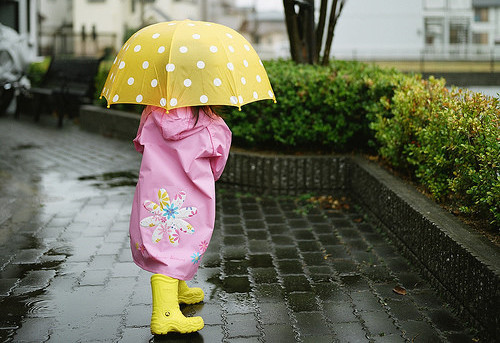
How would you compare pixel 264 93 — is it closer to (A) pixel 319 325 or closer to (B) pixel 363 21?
(A) pixel 319 325

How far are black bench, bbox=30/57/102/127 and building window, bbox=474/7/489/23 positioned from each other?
91.2 ft

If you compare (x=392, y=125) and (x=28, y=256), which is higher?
(x=392, y=125)

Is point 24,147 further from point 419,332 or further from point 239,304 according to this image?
point 419,332

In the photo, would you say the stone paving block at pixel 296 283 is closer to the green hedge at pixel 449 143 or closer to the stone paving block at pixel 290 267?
the stone paving block at pixel 290 267

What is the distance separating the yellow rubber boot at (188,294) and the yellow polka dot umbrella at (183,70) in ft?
4.12

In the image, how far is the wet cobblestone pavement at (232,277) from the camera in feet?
12.0

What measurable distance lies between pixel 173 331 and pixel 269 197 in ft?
11.1

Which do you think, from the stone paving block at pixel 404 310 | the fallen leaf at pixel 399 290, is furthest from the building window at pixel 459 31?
the stone paving block at pixel 404 310

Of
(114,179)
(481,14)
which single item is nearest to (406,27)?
(481,14)

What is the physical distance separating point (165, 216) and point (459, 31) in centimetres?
3212

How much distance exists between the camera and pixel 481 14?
35.8 metres

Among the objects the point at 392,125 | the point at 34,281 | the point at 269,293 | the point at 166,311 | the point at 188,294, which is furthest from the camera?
the point at 392,125

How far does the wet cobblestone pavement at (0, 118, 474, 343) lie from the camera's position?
12.0 ft

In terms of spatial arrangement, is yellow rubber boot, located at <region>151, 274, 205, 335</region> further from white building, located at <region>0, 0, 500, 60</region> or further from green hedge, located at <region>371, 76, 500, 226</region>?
white building, located at <region>0, 0, 500, 60</region>
